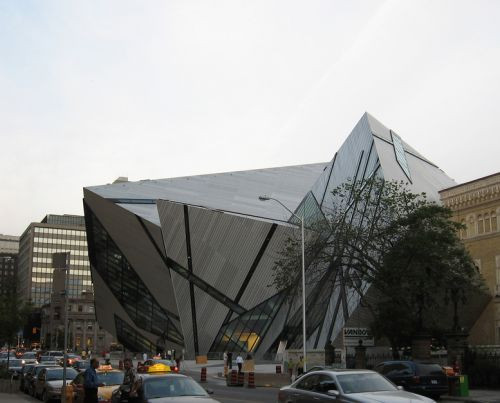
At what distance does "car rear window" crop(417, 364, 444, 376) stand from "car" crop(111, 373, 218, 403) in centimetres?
1226

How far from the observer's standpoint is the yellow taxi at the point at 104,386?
62.6ft

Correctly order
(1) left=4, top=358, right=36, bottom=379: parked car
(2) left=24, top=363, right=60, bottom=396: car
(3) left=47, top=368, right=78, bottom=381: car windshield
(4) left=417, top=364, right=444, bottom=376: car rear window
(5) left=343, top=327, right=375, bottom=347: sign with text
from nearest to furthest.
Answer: (4) left=417, top=364, right=444, bottom=376: car rear window
(3) left=47, top=368, right=78, bottom=381: car windshield
(2) left=24, top=363, right=60, bottom=396: car
(5) left=343, top=327, right=375, bottom=347: sign with text
(1) left=4, top=358, right=36, bottom=379: parked car

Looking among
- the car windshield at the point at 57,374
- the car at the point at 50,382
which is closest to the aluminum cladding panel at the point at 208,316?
the car at the point at 50,382

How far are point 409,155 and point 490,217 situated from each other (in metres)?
19.7

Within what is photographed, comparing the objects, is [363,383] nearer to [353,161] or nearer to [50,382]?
[50,382]

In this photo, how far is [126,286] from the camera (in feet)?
255

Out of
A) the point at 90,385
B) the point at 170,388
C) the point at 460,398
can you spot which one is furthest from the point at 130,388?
the point at 460,398

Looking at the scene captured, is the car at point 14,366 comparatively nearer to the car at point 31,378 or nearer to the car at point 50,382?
the car at point 31,378

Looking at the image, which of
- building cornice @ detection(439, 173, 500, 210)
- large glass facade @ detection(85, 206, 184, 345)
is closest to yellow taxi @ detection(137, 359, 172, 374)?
building cornice @ detection(439, 173, 500, 210)

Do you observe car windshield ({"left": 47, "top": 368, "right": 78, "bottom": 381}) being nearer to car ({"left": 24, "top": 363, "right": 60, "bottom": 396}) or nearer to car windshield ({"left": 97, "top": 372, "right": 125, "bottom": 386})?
car ({"left": 24, "top": 363, "right": 60, "bottom": 396})

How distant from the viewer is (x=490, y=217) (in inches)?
1800

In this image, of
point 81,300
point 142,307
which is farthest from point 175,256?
point 81,300

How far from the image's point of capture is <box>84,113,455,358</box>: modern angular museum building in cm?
5556

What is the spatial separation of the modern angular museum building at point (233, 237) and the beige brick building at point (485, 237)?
705 centimetres
